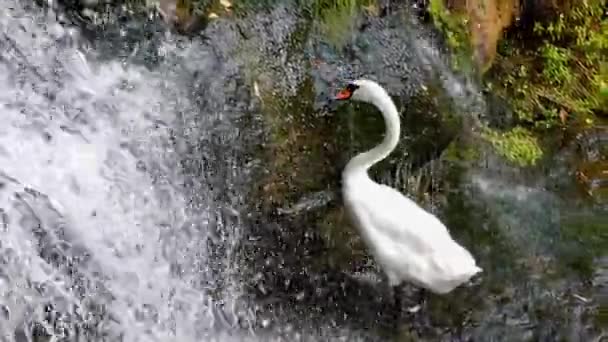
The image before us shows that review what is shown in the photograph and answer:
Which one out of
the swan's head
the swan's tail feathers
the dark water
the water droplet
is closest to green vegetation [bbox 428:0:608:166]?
the dark water

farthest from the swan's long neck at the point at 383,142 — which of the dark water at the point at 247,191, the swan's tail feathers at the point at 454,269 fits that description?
the swan's tail feathers at the point at 454,269

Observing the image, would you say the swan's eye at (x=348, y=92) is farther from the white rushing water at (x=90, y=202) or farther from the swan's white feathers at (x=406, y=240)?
the white rushing water at (x=90, y=202)

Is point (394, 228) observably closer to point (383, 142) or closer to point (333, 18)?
point (383, 142)

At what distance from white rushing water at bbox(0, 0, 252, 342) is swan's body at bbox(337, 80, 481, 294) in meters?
0.51

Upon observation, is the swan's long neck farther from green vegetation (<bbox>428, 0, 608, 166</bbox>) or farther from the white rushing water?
green vegetation (<bbox>428, 0, 608, 166</bbox>)

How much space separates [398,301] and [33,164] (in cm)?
123

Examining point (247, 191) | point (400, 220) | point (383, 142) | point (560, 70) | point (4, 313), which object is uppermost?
point (560, 70)

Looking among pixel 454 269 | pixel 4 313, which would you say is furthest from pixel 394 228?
pixel 4 313

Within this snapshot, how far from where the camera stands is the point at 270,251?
3.23 m

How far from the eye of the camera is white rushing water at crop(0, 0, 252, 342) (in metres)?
2.80

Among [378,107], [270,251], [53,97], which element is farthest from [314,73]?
[53,97]

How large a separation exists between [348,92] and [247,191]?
1.50 ft

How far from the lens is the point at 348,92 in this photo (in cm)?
322

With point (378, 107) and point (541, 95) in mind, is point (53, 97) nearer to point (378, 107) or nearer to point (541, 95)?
point (378, 107)
